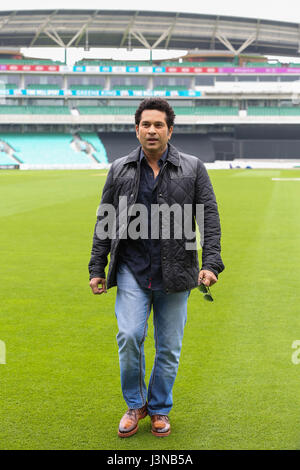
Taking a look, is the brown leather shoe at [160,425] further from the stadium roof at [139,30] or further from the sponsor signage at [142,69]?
the stadium roof at [139,30]

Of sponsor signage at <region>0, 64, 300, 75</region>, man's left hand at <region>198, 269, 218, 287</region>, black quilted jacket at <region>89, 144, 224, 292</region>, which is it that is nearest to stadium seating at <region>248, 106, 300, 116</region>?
sponsor signage at <region>0, 64, 300, 75</region>

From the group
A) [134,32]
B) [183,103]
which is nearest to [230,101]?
[183,103]

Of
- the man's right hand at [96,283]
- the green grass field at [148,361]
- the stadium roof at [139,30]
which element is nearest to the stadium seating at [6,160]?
the stadium roof at [139,30]

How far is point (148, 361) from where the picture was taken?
5891 mm

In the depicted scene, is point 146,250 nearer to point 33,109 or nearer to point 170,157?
point 170,157

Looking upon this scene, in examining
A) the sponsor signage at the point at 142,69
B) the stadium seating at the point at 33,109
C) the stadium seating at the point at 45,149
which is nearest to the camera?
the stadium seating at the point at 45,149

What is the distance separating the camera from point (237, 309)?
7934 millimetres

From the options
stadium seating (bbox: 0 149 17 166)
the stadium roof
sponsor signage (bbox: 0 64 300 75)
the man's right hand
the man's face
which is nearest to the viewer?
the man's face

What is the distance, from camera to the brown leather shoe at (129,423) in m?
4.30

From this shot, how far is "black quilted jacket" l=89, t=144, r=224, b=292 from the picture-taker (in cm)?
427

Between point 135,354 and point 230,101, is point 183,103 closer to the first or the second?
point 230,101

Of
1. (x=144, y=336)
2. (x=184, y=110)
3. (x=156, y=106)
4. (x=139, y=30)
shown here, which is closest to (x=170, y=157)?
(x=156, y=106)

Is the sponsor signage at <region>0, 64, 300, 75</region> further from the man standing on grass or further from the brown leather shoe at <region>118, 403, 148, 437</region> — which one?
the brown leather shoe at <region>118, 403, 148, 437</region>

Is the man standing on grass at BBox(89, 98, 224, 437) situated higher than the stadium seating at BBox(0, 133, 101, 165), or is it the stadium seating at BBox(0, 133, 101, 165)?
the stadium seating at BBox(0, 133, 101, 165)
